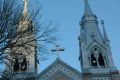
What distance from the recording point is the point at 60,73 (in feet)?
69.8

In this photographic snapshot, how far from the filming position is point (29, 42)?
433 inches

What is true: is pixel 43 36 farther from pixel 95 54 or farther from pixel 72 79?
pixel 95 54

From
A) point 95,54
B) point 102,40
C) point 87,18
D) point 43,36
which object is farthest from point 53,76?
point 43,36

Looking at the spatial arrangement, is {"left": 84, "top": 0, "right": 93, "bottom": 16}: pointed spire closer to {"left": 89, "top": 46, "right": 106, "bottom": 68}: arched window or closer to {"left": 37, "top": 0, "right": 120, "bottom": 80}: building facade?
{"left": 37, "top": 0, "right": 120, "bottom": 80}: building facade

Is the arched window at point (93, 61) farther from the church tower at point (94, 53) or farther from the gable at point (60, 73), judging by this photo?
the gable at point (60, 73)

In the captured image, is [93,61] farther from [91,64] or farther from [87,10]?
[87,10]

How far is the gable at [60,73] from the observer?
69.0 feet

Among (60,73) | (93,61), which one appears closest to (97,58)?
(93,61)

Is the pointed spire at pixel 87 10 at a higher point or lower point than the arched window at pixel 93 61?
higher

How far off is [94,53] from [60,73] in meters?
3.12

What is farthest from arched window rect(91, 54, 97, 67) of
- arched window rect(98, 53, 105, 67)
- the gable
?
the gable

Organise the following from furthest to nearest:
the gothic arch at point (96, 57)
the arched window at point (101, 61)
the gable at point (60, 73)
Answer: the arched window at point (101, 61), the gothic arch at point (96, 57), the gable at point (60, 73)

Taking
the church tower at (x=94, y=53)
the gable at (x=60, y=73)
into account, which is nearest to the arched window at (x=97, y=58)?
the church tower at (x=94, y=53)

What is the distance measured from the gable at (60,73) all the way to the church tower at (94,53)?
690 millimetres
